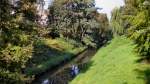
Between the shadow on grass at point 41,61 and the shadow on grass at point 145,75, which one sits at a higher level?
the shadow on grass at point 145,75

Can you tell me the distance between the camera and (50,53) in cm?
6209

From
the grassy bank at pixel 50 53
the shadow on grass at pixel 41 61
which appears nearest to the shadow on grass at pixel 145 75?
the grassy bank at pixel 50 53

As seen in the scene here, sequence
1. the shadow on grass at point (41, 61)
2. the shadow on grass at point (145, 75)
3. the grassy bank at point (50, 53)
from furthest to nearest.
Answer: the grassy bank at point (50, 53) < the shadow on grass at point (41, 61) < the shadow on grass at point (145, 75)

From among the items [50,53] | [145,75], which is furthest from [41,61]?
[145,75]

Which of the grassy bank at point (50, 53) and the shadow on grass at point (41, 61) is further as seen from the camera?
the grassy bank at point (50, 53)

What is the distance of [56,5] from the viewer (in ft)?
275

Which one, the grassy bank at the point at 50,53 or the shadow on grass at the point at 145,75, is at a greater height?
the shadow on grass at the point at 145,75

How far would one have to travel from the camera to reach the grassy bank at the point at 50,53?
44.5 metres

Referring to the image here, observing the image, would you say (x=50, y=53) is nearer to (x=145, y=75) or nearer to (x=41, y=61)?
(x=41, y=61)

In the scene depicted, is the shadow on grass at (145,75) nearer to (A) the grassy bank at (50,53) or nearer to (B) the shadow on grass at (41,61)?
(A) the grassy bank at (50,53)

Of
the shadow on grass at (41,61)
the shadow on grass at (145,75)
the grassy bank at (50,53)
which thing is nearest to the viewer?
the shadow on grass at (145,75)

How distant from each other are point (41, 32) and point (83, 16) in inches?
2026

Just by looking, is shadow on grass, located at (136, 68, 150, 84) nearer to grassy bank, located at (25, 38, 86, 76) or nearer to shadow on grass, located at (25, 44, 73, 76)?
grassy bank, located at (25, 38, 86, 76)

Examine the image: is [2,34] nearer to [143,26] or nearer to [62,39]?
[143,26]
